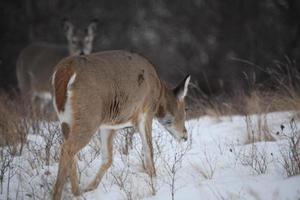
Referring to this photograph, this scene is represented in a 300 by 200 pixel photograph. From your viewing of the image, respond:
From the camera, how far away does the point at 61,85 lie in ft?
23.2

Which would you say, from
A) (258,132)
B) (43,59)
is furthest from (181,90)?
(43,59)

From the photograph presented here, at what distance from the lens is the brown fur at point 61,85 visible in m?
7.06

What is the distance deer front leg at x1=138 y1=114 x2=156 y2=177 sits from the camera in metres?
8.10

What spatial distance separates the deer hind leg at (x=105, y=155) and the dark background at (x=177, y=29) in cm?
1241

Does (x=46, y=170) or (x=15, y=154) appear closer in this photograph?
(x=46, y=170)

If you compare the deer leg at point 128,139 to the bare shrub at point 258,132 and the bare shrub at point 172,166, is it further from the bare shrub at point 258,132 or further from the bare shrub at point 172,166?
→ the bare shrub at point 258,132

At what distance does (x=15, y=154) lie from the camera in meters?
8.84

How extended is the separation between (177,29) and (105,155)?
15056 millimetres

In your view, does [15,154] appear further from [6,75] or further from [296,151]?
[6,75]

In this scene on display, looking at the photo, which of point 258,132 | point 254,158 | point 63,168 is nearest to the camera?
point 63,168

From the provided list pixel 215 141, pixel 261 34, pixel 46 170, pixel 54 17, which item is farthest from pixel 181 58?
pixel 46 170

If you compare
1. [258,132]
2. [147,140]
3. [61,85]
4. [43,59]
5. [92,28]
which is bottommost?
[147,140]

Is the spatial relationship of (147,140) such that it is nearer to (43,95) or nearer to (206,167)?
(206,167)

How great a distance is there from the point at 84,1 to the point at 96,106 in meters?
16.7
